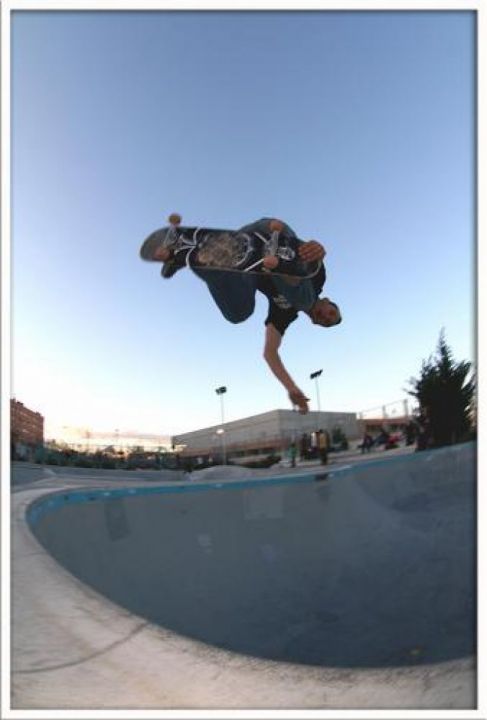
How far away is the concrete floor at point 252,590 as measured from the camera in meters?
2.18

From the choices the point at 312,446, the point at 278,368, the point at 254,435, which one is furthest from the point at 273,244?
the point at 312,446

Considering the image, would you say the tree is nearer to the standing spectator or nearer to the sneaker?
the standing spectator

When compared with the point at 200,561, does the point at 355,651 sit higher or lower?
lower

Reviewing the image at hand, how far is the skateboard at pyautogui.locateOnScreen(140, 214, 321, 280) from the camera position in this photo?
9.30 feet

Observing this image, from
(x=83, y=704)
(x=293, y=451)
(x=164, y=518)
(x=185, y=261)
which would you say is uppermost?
(x=185, y=261)

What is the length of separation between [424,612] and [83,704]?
260 cm

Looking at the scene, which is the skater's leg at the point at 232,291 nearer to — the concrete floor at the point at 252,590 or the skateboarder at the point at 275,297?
the skateboarder at the point at 275,297

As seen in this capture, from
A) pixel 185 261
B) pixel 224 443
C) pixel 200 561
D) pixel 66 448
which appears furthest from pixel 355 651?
pixel 185 261

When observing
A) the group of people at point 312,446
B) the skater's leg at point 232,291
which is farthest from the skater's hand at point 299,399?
the skater's leg at point 232,291

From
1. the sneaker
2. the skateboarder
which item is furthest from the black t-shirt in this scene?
the sneaker

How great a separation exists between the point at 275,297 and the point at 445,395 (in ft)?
5.18

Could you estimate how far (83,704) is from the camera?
6.65 feet
